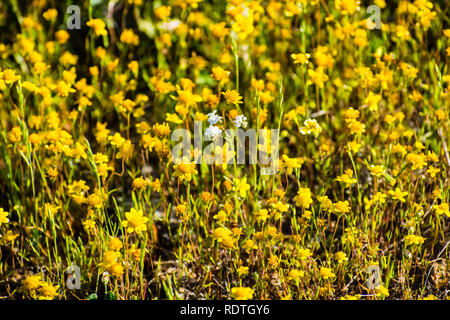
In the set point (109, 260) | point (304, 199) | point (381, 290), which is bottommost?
point (381, 290)

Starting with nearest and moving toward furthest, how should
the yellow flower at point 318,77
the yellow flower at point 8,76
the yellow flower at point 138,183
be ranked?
the yellow flower at point 138,183 → the yellow flower at point 8,76 → the yellow flower at point 318,77

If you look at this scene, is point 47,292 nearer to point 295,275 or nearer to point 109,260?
point 109,260

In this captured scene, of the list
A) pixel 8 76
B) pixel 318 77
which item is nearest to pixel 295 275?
pixel 318 77

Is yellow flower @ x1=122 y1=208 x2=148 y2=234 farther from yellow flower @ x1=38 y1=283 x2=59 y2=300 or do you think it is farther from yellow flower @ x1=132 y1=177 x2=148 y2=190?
yellow flower @ x1=38 y1=283 x2=59 y2=300

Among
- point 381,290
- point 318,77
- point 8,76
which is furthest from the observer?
point 318,77

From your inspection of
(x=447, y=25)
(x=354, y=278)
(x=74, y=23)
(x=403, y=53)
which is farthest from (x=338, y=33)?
(x=74, y=23)

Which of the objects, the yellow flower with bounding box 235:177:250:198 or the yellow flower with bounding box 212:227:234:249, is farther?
the yellow flower with bounding box 235:177:250:198

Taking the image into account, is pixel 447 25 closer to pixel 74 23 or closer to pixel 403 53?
pixel 403 53

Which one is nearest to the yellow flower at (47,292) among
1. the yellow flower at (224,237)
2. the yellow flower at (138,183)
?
the yellow flower at (138,183)

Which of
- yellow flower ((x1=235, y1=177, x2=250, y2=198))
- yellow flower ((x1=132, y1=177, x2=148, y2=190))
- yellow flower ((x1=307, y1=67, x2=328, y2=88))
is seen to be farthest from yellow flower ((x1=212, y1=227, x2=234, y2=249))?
yellow flower ((x1=307, y1=67, x2=328, y2=88))

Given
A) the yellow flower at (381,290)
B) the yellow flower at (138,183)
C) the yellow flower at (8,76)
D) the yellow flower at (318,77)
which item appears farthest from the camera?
the yellow flower at (318,77)

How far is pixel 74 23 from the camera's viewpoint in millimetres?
2490

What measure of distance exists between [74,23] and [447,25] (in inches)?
75.2

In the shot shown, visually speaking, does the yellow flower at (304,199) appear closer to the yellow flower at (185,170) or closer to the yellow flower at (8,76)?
the yellow flower at (185,170)
